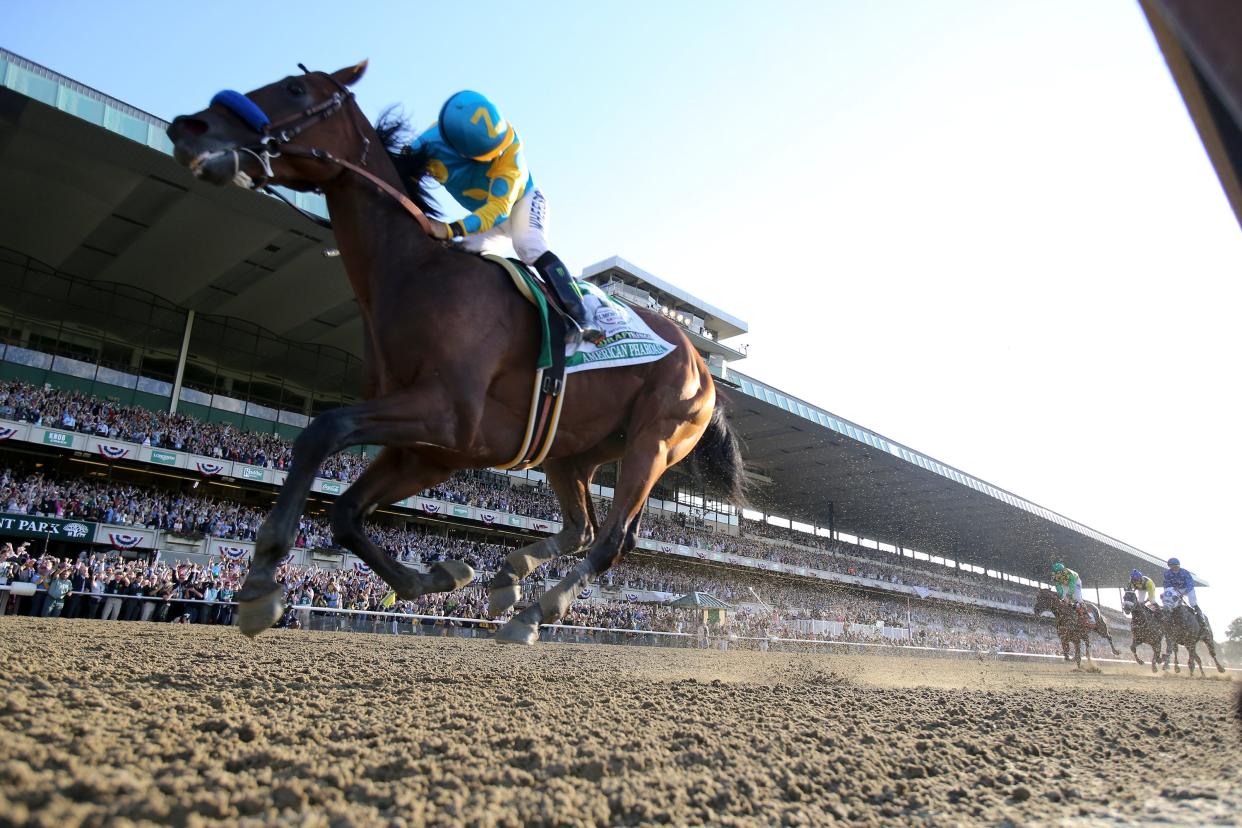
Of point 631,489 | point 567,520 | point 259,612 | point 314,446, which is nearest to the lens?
point 259,612

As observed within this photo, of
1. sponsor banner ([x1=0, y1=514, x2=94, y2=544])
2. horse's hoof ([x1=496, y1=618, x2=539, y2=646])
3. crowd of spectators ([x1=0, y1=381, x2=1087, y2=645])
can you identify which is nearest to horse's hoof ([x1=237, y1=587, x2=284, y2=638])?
horse's hoof ([x1=496, y1=618, x2=539, y2=646])

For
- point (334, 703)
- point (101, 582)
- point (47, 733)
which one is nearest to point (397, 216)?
point (334, 703)

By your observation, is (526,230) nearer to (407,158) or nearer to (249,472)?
(407,158)

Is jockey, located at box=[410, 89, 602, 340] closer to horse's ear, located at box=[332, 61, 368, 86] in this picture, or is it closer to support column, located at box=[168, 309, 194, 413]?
horse's ear, located at box=[332, 61, 368, 86]

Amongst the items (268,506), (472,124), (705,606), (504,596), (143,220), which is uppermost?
(143,220)

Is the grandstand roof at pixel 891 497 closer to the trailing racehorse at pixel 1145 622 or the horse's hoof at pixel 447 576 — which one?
the trailing racehorse at pixel 1145 622

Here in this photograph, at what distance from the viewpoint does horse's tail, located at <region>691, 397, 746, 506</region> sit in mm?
6059

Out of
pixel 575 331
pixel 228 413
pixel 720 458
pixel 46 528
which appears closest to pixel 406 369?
pixel 575 331

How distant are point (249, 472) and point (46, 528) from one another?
6.80 metres

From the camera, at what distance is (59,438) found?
21.8 meters

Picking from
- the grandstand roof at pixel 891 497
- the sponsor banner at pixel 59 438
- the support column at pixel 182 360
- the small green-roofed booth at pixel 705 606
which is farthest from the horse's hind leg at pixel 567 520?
the support column at pixel 182 360

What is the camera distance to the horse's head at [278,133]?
343 centimetres

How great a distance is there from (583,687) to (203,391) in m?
31.5

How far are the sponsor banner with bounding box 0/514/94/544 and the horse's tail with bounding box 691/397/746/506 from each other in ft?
64.8
